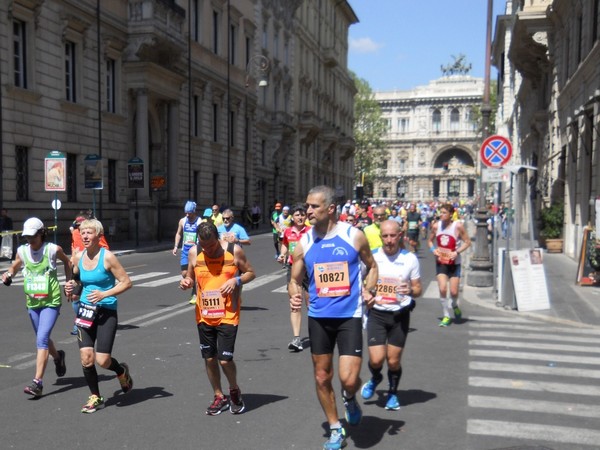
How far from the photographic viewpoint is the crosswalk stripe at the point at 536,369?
7.45m

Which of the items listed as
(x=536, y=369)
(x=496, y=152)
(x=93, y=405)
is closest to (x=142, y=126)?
(x=496, y=152)

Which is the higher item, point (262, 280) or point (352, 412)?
point (352, 412)

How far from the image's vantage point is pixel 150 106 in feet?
108

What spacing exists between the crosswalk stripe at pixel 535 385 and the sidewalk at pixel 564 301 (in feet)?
13.3

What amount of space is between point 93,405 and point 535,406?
158 inches

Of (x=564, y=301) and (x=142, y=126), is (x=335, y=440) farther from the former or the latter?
(x=142, y=126)

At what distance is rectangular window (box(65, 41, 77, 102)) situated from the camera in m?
26.1

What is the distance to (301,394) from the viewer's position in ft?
21.4

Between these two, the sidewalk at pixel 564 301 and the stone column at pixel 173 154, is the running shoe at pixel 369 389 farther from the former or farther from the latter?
the stone column at pixel 173 154

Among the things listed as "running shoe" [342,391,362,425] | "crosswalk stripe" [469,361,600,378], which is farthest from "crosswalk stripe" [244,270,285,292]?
"running shoe" [342,391,362,425]

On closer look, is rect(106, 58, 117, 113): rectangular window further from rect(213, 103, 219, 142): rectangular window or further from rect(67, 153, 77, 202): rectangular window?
A: rect(213, 103, 219, 142): rectangular window

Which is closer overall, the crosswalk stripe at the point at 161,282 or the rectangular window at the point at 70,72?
the crosswalk stripe at the point at 161,282

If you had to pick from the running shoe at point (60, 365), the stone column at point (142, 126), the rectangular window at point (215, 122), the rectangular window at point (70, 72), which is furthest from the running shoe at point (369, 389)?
the rectangular window at point (215, 122)

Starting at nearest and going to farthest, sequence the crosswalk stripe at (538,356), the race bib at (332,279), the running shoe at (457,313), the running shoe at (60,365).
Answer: the race bib at (332,279) < the running shoe at (60,365) < the crosswalk stripe at (538,356) < the running shoe at (457,313)
